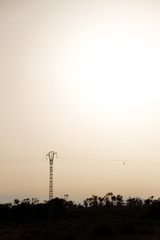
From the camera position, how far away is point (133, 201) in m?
185

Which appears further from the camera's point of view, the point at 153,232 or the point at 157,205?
the point at 157,205

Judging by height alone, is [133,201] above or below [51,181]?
above

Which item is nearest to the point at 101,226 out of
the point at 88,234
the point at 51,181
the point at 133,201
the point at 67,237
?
the point at 88,234

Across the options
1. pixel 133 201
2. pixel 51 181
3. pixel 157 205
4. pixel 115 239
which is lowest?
pixel 115 239

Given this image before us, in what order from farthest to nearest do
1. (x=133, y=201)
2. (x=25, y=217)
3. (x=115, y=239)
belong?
1. (x=133, y=201)
2. (x=25, y=217)
3. (x=115, y=239)

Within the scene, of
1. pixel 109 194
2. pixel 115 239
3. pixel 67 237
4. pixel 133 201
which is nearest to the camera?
pixel 115 239

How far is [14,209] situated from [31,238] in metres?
57.6

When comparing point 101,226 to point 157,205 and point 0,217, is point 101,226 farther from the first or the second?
point 0,217

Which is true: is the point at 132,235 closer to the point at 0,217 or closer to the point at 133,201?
the point at 0,217

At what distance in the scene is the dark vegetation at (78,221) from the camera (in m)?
44.7

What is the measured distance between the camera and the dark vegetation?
44.7 metres

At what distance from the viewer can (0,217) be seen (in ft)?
326

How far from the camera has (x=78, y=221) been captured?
73750 millimetres

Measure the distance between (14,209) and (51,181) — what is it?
60.5 ft
